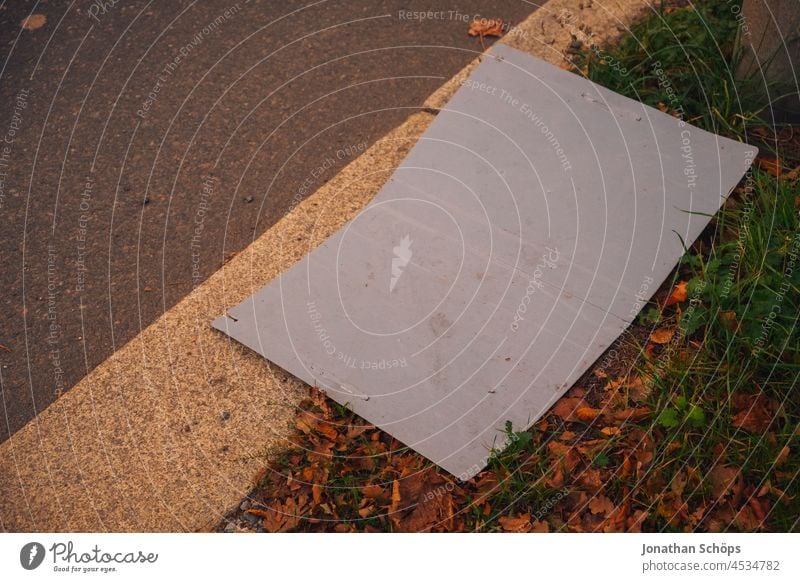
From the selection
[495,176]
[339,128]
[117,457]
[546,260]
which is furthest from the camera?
[339,128]

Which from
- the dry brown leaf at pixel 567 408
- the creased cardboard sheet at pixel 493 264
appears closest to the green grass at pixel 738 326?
the creased cardboard sheet at pixel 493 264

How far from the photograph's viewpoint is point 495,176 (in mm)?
3246

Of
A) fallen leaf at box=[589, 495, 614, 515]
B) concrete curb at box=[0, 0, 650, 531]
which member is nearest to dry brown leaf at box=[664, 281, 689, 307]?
fallen leaf at box=[589, 495, 614, 515]

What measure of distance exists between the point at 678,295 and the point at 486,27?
1689 mm

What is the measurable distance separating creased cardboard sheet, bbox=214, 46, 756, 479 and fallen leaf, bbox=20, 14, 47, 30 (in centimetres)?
194

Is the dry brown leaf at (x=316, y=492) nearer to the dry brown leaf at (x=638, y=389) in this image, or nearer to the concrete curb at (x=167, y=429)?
the concrete curb at (x=167, y=429)

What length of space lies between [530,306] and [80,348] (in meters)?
1.63

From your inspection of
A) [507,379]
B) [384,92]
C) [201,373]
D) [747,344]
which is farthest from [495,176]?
[201,373]

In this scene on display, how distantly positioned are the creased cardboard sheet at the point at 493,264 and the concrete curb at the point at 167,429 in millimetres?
113

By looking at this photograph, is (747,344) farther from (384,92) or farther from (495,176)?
(384,92)

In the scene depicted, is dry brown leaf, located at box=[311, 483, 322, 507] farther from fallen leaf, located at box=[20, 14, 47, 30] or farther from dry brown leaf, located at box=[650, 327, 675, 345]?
fallen leaf, located at box=[20, 14, 47, 30]

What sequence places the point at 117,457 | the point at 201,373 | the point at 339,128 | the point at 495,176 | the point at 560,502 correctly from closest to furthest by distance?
1. the point at 560,502
2. the point at 117,457
3. the point at 201,373
4. the point at 495,176
5. the point at 339,128

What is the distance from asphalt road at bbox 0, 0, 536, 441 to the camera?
3002mm

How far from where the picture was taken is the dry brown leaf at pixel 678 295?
2.80 metres
